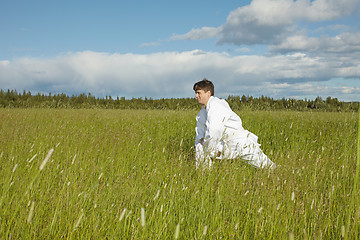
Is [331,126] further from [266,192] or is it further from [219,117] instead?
[266,192]

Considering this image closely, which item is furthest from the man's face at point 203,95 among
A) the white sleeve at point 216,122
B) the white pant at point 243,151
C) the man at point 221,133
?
the white pant at point 243,151

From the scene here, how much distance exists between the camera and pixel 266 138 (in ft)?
25.0


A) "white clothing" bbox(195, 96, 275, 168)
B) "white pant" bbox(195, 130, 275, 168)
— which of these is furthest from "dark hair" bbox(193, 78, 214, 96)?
"white pant" bbox(195, 130, 275, 168)

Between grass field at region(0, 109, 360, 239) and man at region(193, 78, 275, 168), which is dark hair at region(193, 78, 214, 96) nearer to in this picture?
man at region(193, 78, 275, 168)

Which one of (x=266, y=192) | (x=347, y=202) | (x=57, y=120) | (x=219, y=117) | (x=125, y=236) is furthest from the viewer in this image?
(x=57, y=120)

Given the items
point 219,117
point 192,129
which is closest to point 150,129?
point 192,129

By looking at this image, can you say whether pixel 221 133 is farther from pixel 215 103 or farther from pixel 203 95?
pixel 203 95

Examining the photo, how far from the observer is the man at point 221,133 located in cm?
469

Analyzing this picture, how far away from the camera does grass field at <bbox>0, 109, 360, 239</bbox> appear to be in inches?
107

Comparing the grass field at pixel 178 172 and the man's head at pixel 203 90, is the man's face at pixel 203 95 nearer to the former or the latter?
the man's head at pixel 203 90

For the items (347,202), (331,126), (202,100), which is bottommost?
(347,202)

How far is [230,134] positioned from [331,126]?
5.17 meters

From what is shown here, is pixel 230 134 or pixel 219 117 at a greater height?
pixel 219 117

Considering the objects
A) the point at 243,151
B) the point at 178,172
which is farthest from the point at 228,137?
the point at 178,172
